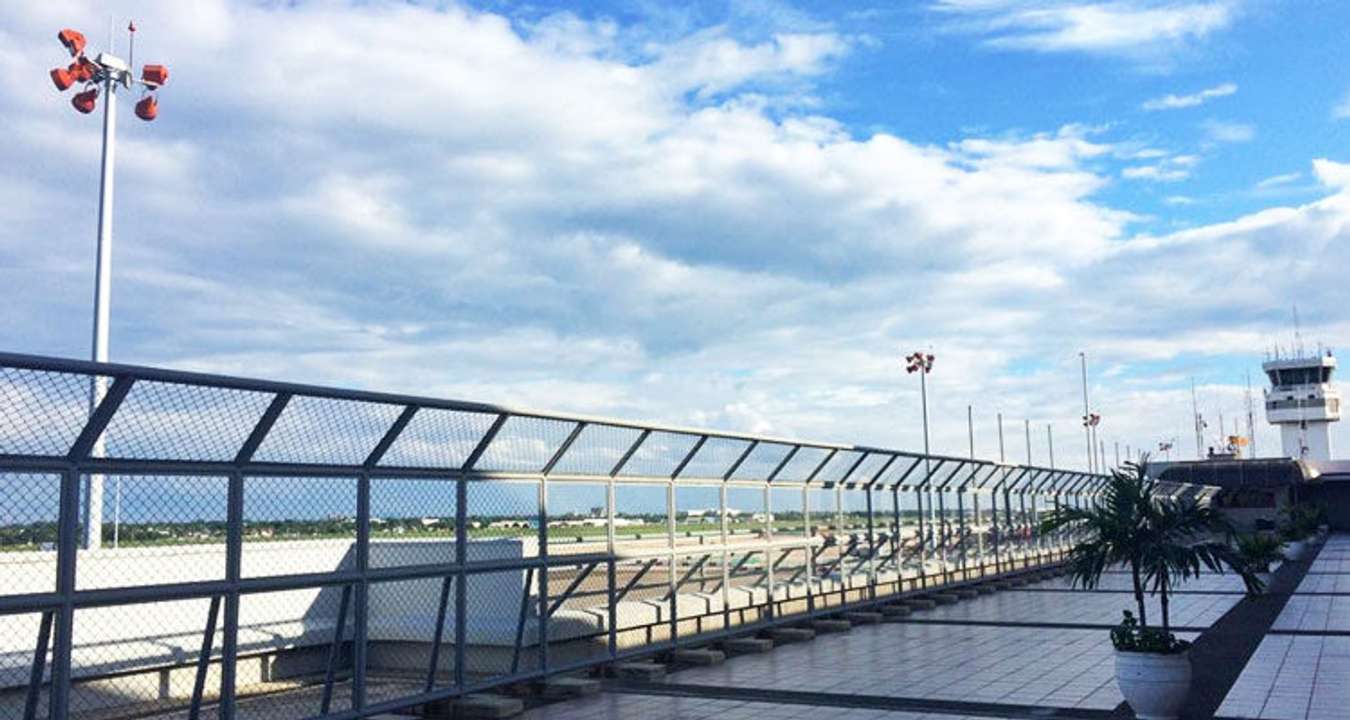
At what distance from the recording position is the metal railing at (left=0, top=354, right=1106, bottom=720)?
21.6 feet

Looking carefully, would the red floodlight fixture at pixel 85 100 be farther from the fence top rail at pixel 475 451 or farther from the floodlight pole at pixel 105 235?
the fence top rail at pixel 475 451

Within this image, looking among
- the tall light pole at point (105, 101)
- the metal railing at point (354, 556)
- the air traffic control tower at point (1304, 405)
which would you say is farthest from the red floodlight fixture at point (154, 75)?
the air traffic control tower at point (1304, 405)

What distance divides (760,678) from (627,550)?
189cm

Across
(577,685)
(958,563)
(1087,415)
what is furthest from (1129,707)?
(1087,415)

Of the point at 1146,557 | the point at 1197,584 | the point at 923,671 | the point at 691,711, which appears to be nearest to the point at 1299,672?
the point at 1146,557

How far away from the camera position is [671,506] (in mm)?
12492

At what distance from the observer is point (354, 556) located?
391 inches

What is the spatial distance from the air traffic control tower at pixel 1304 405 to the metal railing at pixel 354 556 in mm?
83915

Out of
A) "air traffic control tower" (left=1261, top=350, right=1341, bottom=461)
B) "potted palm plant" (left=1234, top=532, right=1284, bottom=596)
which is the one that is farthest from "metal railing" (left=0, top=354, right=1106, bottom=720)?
"air traffic control tower" (left=1261, top=350, right=1341, bottom=461)

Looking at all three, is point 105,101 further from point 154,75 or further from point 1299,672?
point 1299,672

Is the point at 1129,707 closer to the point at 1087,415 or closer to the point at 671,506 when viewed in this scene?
the point at 671,506

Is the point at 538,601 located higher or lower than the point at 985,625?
higher

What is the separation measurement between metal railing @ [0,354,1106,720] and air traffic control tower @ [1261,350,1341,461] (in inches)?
3304

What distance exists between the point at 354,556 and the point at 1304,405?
92808mm
